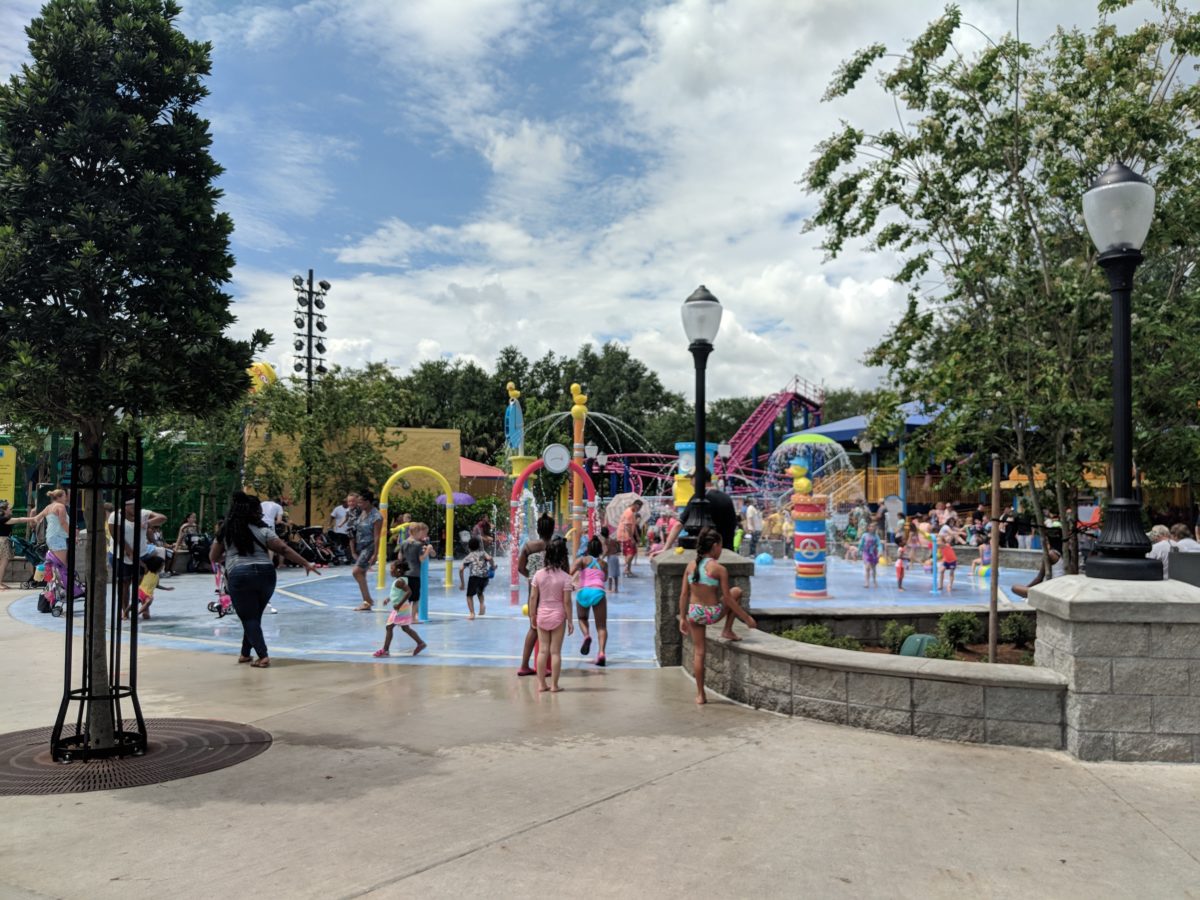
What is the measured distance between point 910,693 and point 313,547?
18763mm

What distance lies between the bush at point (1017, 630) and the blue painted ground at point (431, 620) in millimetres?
1424

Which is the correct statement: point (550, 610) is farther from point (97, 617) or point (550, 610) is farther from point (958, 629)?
point (958, 629)

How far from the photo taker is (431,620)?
13.5 meters

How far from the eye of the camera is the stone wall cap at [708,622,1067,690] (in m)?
5.97

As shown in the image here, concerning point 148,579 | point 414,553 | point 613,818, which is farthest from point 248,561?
point 613,818

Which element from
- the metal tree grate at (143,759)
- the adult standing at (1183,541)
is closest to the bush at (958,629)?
the adult standing at (1183,541)

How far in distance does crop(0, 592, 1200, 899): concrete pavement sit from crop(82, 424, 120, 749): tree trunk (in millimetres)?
881

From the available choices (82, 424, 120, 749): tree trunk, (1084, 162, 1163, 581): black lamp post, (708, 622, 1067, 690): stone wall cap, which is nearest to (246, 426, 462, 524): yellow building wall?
(82, 424, 120, 749): tree trunk

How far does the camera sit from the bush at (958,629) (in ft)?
28.0

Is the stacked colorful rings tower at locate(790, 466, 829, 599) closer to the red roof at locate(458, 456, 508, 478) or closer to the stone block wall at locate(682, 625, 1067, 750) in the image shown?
the stone block wall at locate(682, 625, 1067, 750)

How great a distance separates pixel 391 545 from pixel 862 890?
20281mm

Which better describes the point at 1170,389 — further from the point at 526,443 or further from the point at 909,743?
the point at 526,443

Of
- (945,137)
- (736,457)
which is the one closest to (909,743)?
(945,137)

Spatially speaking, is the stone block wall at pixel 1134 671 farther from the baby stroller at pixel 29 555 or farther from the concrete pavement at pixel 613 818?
the baby stroller at pixel 29 555
